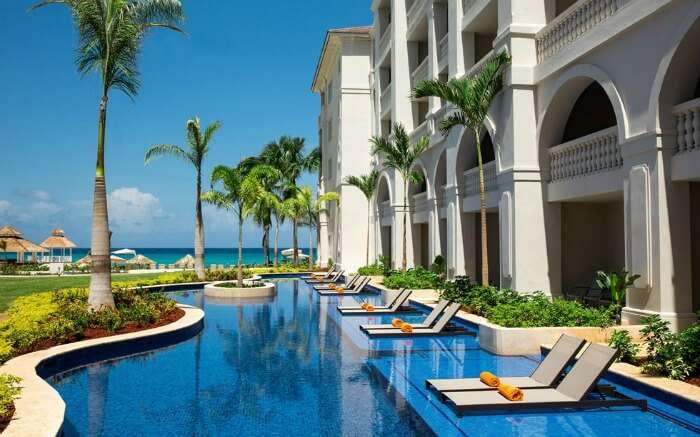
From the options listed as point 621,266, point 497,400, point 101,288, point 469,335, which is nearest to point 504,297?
point 469,335

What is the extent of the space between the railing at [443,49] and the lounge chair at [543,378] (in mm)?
16103

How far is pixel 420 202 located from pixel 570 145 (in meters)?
13.0

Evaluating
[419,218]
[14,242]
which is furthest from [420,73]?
[14,242]

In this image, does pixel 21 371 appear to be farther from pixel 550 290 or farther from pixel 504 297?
pixel 550 290

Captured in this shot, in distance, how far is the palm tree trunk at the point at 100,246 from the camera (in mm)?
13641

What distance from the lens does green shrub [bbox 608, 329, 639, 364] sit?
920cm

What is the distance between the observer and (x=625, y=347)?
923cm

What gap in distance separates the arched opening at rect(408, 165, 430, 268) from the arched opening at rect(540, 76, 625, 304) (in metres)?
9.10

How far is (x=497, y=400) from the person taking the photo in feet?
23.8

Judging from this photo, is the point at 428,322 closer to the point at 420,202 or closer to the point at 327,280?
the point at 420,202

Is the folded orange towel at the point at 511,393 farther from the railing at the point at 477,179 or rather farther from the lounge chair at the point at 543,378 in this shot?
the railing at the point at 477,179

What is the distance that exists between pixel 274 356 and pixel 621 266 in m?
10.5

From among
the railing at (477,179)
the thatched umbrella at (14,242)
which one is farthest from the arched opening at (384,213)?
the thatched umbrella at (14,242)

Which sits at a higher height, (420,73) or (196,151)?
(420,73)
